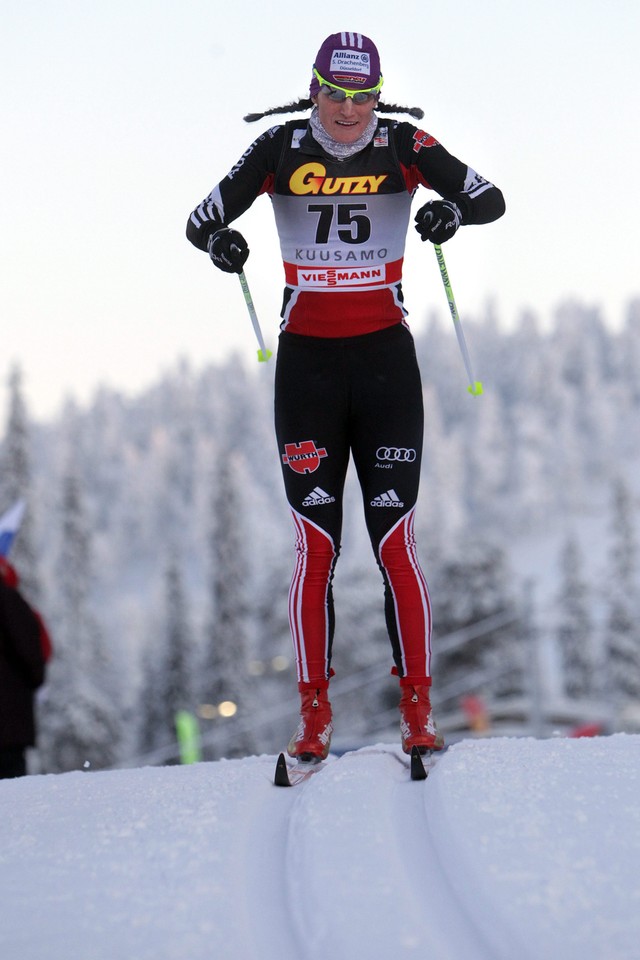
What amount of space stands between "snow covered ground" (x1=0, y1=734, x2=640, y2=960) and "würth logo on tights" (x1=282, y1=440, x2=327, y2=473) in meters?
1.28

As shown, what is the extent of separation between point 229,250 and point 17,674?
3.21 metres

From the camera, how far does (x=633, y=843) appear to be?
327 cm

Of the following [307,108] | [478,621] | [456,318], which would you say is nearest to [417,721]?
[456,318]

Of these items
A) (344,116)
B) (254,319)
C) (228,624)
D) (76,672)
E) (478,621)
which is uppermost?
(344,116)

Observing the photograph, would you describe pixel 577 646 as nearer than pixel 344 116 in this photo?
No

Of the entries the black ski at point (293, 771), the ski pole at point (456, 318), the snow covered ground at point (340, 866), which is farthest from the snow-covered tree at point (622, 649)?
the snow covered ground at point (340, 866)

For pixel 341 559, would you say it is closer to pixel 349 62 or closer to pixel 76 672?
pixel 76 672

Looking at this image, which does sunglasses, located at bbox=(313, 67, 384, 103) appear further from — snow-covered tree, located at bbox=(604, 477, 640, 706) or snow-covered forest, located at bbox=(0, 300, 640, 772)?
snow-covered tree, located at bbox=(604, 477, 640, 706)

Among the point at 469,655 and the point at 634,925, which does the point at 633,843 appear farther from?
the point at 469,655

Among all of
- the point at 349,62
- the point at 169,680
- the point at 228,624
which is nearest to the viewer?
the point at 349,62

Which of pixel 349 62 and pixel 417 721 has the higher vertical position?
pixel 349 62

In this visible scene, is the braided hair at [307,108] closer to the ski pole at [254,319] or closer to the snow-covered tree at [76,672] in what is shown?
the ski pole at [254,319]

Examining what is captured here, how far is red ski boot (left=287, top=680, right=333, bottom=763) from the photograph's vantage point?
183 inches

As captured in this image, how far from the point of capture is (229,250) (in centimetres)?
463
